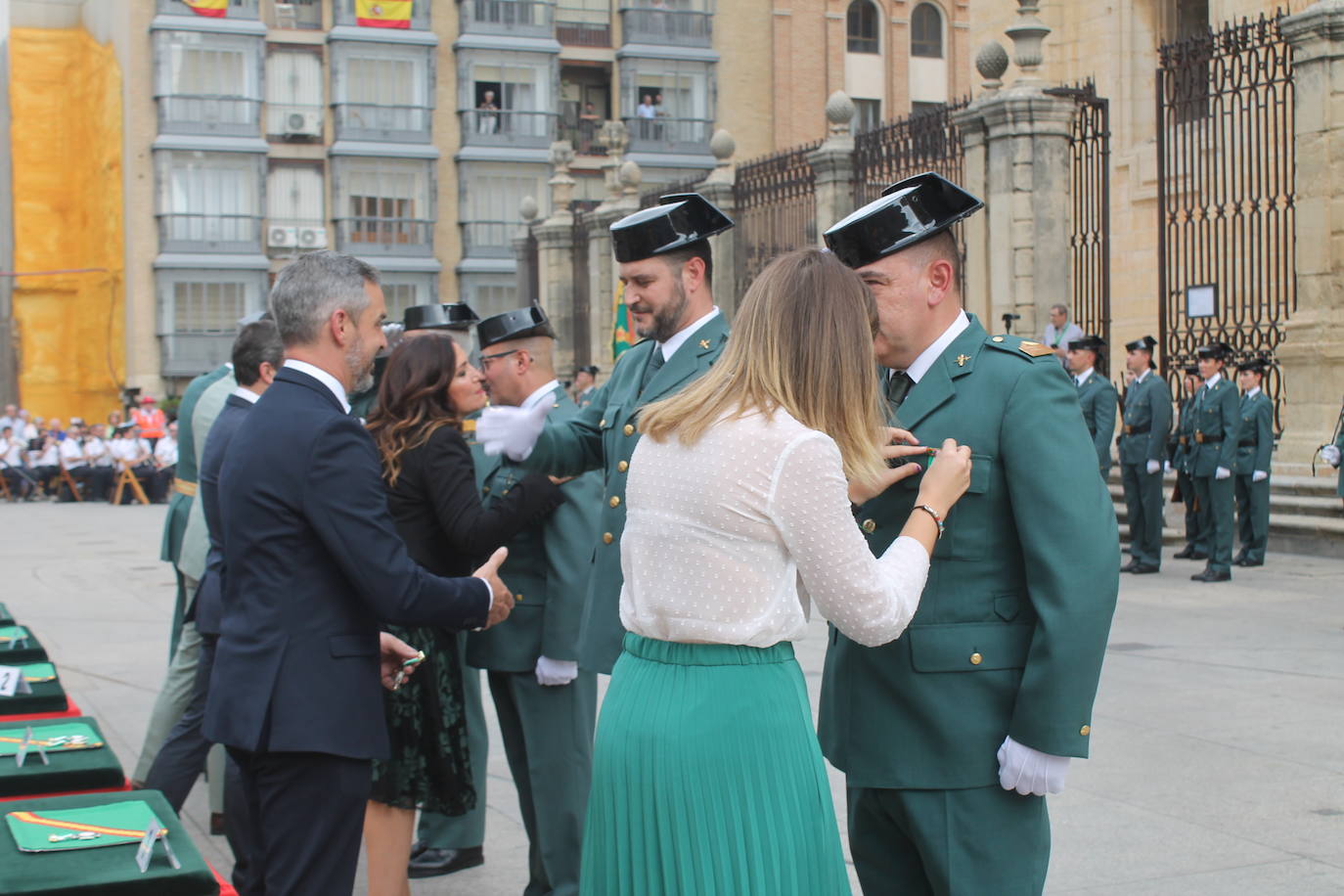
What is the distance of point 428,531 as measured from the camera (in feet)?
15.3

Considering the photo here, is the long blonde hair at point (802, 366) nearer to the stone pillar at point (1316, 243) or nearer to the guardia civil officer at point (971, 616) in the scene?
the guardia civil officer at point (971, 616)

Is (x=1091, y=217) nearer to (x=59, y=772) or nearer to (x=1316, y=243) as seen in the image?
(x=1316, y=243)

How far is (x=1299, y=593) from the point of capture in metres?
11.0

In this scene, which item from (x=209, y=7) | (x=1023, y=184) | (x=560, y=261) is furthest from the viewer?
(x=209, y=7)

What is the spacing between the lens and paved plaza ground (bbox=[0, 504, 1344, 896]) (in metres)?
5.00

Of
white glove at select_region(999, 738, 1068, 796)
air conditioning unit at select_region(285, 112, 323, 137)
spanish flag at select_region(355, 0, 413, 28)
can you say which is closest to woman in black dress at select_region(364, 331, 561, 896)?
white glove at select_region(999, 738, 1068, 796)

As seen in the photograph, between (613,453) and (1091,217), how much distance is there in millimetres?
13591

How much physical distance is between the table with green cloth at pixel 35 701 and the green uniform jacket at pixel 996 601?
2.37 meters

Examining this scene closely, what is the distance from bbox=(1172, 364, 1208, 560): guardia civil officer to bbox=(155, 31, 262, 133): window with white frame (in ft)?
108

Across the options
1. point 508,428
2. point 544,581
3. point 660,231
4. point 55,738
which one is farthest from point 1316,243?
point 55,738

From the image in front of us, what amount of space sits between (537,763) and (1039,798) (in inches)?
80.0

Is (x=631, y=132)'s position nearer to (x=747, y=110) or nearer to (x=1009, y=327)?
(x=747, y=110)

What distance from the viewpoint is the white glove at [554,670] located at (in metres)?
4.67

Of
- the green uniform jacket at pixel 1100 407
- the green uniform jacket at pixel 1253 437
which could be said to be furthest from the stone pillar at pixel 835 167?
the green uniform jacket at pixel 1253 437
